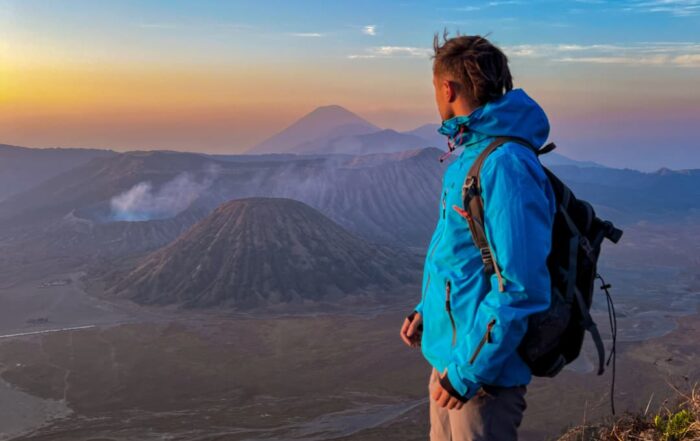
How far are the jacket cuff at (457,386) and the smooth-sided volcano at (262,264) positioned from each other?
47282mm

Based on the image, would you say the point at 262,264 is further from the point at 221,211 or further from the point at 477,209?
the point at 477,209

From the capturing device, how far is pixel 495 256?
8.40 feet

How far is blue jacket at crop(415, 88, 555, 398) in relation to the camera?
8.20 feet

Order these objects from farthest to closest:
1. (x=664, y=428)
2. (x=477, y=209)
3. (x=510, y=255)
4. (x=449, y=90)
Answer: (x=664, y=428) < (x=449, y=90) < (x=477, y=209) < (x=510, y=255)

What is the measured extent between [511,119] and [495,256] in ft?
2.02

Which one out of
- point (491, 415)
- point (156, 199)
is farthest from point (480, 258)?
point (156, 199)

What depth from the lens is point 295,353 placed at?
36.5m

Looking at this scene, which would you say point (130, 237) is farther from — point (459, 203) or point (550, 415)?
point (459, 203)

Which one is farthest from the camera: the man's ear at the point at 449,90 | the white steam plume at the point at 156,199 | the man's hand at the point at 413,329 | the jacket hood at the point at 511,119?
the white steam plume at the point at 156,199

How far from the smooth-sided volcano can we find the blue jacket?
155ft

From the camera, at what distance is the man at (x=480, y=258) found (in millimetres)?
2506

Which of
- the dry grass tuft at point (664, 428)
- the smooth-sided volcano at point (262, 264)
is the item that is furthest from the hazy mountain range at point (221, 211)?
the dry grass tuft at point (664, 428)

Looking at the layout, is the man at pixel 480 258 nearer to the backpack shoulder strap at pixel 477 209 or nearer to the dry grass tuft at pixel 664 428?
the backpack shoulder strap at pixel 477 209

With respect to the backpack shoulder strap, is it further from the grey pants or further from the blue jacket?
the grey pants
